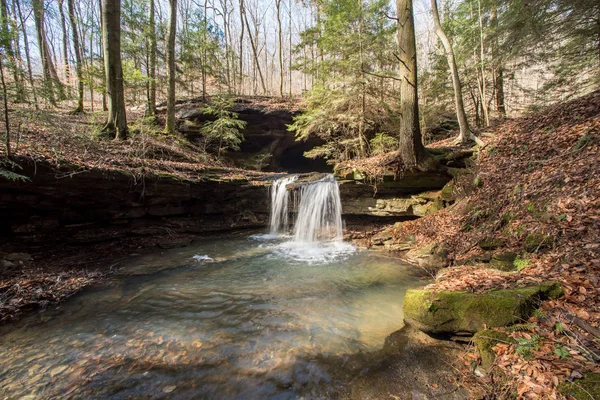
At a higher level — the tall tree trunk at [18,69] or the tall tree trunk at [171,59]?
the tall tree trunk at [171,59]

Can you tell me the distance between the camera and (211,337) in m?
3.85

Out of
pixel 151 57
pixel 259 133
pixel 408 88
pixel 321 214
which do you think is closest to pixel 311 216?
pixel 321 214

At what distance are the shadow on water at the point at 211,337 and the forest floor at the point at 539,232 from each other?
4.16ft

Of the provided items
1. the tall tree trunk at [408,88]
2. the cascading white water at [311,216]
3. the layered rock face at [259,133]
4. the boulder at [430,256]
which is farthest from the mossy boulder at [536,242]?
the layered rock face at [259,133]

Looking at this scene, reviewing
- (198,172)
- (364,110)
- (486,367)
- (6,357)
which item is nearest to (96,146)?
(198,172)

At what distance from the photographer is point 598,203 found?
13.3 feet

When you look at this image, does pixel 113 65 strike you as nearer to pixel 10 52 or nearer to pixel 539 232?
pixel 10 52

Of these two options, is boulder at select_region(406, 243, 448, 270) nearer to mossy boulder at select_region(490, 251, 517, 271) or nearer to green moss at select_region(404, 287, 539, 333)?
mossy boulder at select_region(490, 251, 517, 271)

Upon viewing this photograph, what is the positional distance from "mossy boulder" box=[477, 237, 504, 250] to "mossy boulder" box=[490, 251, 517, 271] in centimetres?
46

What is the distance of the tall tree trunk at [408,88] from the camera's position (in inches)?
328

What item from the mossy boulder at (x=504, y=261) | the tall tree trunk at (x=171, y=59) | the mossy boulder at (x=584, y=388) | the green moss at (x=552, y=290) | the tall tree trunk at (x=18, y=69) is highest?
the tall tree trunk at (x=171, y=59)

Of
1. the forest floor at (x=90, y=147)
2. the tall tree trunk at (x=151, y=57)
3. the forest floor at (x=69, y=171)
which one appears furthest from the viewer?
Answer: the tall tree trunk at (x=151, y=57)

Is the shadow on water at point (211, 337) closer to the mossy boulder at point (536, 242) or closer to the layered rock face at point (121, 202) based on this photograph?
the mossy boulder at point (536, 242)

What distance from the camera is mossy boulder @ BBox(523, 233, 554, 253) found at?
4352 mm
